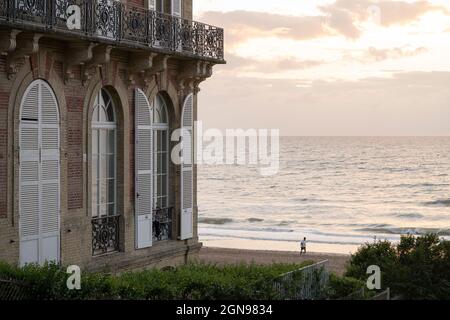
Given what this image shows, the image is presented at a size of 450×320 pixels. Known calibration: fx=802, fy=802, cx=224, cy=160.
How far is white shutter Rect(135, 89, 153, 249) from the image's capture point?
19297mm

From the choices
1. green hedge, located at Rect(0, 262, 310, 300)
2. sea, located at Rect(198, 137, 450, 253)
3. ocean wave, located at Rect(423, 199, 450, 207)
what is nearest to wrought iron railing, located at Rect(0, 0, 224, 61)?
green hedge, located at Rect(0, 262, 310, 300)

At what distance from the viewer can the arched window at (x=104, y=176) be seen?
59.6 ft

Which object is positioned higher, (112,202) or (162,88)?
(162,88)

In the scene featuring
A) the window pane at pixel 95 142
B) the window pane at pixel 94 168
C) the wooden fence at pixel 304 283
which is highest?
Answer: the window pane at pixel 95 142

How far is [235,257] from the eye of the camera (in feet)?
141

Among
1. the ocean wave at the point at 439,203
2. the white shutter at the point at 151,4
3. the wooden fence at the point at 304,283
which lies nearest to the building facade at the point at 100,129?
the white shutter at the point at 151,4

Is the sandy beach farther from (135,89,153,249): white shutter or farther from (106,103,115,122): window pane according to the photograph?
(106,103,115,122): window pane

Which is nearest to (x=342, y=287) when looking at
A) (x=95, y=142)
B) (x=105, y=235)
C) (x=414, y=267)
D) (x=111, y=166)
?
(x=414, y=267)

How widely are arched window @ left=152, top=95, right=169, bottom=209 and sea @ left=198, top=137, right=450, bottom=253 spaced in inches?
1119

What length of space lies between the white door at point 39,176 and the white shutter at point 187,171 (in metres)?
5.24

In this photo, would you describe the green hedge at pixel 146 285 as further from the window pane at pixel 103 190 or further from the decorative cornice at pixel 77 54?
the decorative cornice at pixel 77 54

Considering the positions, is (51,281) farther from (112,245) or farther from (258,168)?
(258,168)
